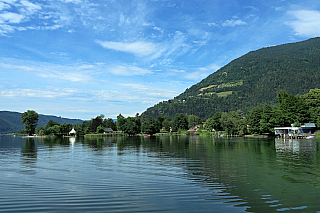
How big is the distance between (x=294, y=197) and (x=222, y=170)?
8091 millimetres

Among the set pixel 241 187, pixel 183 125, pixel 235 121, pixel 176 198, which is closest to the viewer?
pixel 176 198

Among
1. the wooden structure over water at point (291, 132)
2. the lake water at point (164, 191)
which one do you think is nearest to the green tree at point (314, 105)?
the wooden structure over water at point (291, 132)

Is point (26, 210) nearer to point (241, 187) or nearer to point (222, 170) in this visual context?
point (241, 187)

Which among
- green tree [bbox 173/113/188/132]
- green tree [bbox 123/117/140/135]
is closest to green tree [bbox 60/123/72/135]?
green tree [bbox 123/117/140/135]

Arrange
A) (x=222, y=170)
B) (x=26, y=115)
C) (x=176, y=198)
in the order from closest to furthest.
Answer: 1. (x=176, y=198)
2. (x=222, y=170)
3. (x=26, y=115)

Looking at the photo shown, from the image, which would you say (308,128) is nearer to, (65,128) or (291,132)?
(291,132)

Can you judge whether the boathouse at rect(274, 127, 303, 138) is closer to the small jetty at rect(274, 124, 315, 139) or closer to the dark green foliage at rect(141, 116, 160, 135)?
the small jetty at rect(274, 124, 315, 139)

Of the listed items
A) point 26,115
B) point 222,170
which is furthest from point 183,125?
point 222,170

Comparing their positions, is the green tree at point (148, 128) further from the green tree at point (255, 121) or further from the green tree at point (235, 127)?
the green tree at point (255, 121)

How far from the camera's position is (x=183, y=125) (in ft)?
631

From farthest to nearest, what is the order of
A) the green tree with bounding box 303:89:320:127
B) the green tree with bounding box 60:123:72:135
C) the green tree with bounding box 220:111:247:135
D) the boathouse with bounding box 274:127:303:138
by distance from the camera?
the green tree with bounding box 60:123:72:135
the green tree with bounding box 220:111:247:135
the green tree with bounding box 303:89:320:127
the boathouse with bounding box 274:127:303:138

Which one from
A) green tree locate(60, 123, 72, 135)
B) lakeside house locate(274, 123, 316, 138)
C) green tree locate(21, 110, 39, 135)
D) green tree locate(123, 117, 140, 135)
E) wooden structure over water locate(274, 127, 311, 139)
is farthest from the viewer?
green tree locate(60, 123, 72, 135)

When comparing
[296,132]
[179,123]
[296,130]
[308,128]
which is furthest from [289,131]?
[179,123]

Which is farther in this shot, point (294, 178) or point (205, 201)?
point (294, 178)
